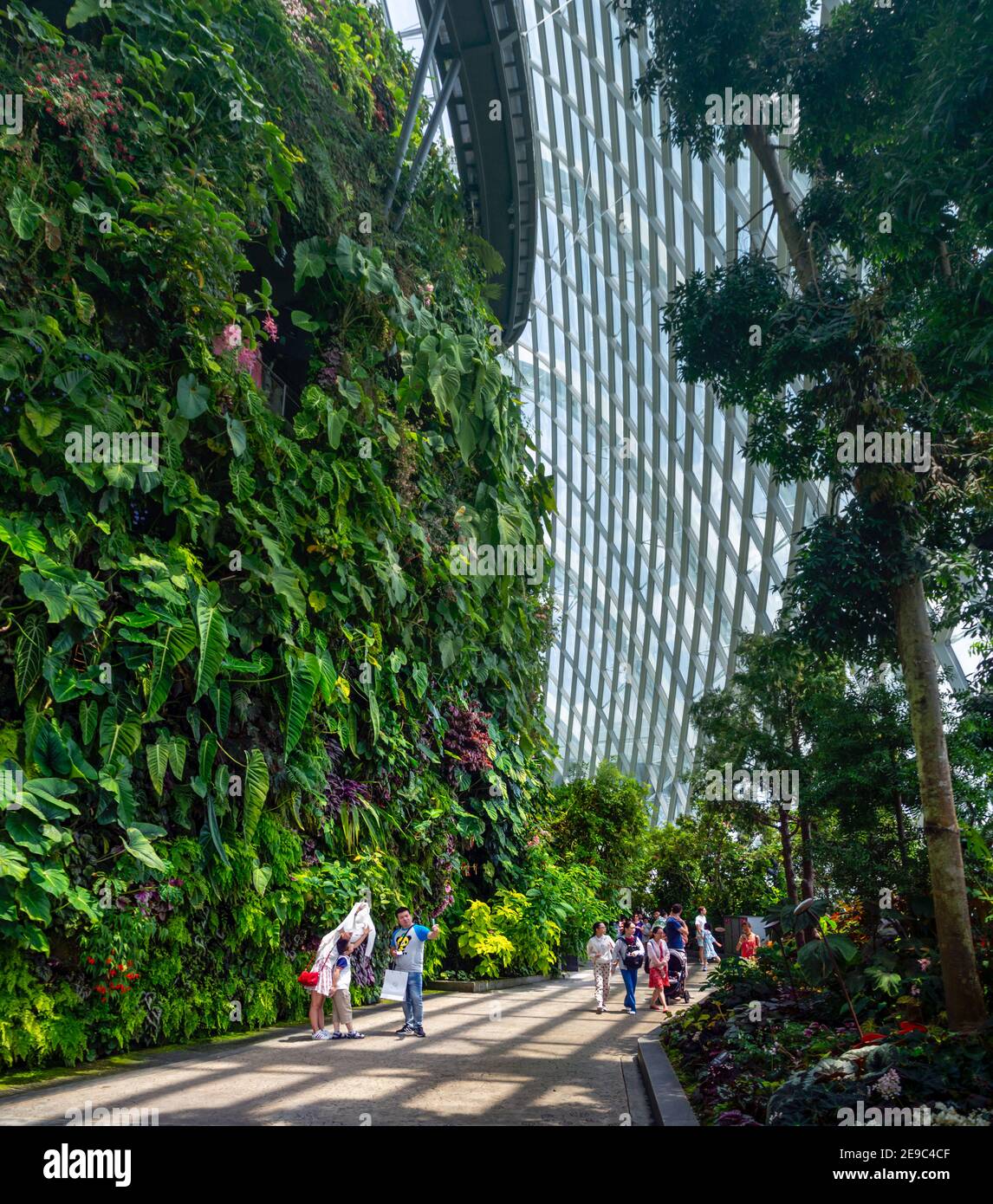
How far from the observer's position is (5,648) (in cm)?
702

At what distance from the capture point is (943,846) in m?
6.62

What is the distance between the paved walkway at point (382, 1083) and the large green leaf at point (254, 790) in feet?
6.58

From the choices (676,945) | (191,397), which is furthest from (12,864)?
(676,945)

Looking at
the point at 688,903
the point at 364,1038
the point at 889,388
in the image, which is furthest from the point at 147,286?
the point at 688,903

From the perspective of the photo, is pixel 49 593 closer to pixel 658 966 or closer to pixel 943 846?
pixel 943 846

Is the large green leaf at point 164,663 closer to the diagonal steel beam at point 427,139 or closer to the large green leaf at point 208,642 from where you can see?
the large green leaf at point 208,642

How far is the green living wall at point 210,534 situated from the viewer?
7.13m

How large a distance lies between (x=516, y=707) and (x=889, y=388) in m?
9.97

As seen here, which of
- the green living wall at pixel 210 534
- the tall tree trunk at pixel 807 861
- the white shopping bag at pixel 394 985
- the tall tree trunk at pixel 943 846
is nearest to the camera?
the tall tree trunk at pixel 943 846

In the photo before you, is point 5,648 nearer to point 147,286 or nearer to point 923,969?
point 147,286

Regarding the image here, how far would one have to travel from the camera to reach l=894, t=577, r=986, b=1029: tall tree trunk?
6453mm

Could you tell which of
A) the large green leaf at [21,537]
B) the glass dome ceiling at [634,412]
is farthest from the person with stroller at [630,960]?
the large green leaf at [21,537]

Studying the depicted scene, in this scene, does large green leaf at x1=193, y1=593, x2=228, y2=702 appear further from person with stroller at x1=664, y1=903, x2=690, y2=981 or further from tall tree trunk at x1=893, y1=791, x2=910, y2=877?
tall tree trunk at x1=893, y1=791, x2=910, y2=877

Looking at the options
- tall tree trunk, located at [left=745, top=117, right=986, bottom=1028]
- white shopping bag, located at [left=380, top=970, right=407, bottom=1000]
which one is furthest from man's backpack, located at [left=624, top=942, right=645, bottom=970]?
tall tree trunk, located at [left=745, top=117, right=986, bottom=1028]
